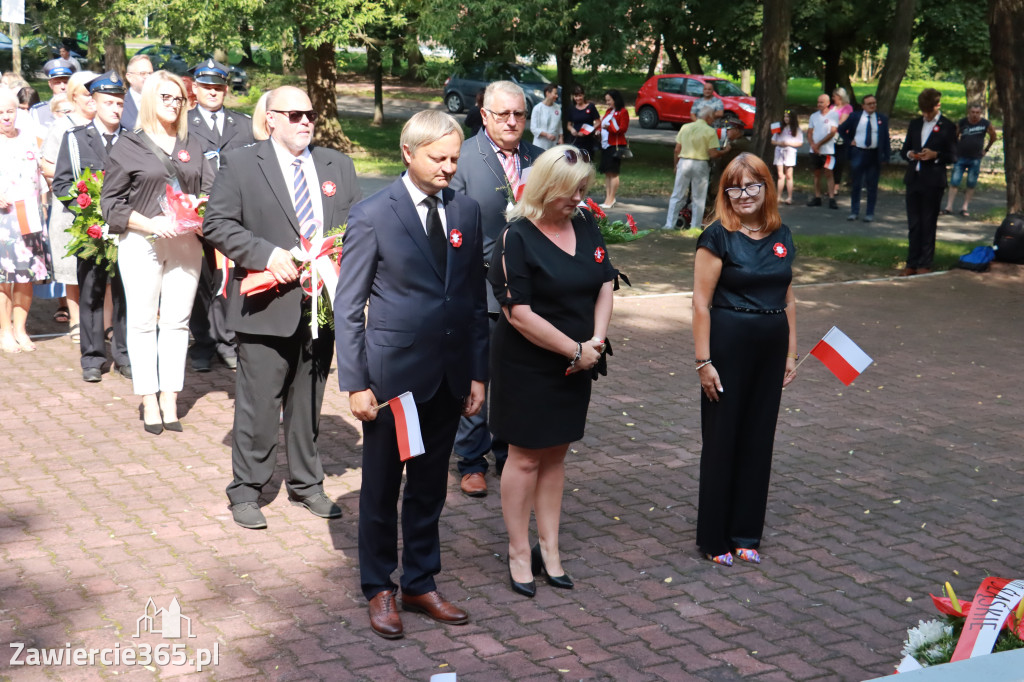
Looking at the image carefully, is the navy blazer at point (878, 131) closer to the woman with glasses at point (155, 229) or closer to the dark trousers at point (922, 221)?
the dark trousers at point (922, 221)

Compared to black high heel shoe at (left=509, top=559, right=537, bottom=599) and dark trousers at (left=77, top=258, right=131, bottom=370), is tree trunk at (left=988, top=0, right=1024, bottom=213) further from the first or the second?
black high heel shoe at (left=509, top=559, right=537, bottom=599)

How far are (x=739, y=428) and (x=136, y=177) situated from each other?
4.22m

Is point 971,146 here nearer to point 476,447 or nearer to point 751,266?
point 476,447

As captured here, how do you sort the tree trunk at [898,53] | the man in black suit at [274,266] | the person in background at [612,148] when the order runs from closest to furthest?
1. the man in black suit at [274,266]
2. the person in background at [612,148]
3. the tree trunk at [898,53]

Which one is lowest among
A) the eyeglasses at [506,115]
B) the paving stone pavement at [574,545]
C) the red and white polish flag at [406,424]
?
the paving stone pavement at [574,545]

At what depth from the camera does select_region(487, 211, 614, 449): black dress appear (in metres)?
5.03

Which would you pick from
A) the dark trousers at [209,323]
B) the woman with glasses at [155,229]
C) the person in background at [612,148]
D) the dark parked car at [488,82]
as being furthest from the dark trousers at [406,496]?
the dark parked car at [488,82]

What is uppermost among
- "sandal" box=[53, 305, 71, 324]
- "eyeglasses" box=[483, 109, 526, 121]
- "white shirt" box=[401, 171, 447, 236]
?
"eyeglasses" box=[483, 109, 526, 121]

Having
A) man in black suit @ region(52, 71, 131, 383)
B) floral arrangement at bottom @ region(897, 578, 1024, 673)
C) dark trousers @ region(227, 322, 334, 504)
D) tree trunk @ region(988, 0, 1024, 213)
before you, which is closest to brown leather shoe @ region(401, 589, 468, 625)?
dark trousers @ region(227, 322, 334, 504)

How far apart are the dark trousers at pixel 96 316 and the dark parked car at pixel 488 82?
18.3m

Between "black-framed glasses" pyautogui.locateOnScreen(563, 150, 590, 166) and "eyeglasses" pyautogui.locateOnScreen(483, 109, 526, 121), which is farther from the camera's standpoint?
"eyeglasses" pyautogui.locateOnScreen(483, 109, 526, 121)

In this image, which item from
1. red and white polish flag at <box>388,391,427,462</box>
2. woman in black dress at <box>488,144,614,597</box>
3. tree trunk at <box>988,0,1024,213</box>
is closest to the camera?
red and white polish flag at <box>388,391,427,462</box>

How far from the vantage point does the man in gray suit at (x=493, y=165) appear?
6266 millimetres

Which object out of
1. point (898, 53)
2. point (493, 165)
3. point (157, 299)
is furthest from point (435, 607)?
point (898, 53)
